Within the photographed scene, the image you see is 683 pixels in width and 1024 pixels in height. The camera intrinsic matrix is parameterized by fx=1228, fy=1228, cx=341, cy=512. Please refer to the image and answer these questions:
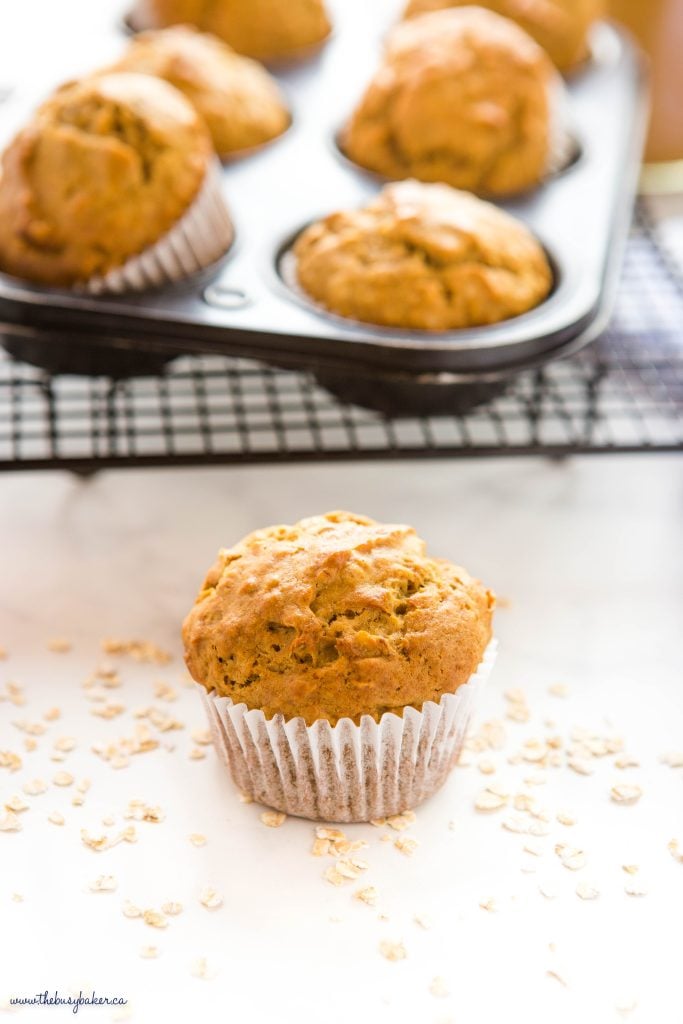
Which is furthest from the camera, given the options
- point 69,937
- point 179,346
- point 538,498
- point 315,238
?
point 538,498

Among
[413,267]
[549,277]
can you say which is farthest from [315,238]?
[549,277]

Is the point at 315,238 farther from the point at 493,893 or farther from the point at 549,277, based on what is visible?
the point at 493,893

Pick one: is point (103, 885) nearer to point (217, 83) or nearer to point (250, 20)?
point (217, 83)

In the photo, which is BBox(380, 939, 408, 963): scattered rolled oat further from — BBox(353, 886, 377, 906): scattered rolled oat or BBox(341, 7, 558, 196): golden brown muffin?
BBox(341, 7, 558, 196): golden brown muffin

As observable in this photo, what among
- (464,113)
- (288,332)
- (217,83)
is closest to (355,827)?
(288,332)

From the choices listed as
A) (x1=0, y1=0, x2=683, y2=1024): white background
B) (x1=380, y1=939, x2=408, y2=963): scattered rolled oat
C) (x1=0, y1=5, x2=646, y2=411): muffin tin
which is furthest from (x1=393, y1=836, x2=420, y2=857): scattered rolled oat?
(x1=0, y1=5, x2=646, y2=411): muffin tin

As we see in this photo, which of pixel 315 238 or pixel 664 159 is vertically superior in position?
pixel 315 238
